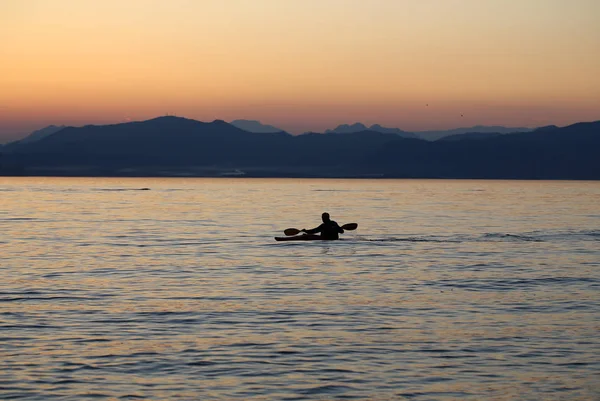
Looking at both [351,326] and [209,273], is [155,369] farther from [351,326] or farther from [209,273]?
[209,273]

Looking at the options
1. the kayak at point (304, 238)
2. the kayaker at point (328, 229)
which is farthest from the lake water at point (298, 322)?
the kayaker at point (328, 229)

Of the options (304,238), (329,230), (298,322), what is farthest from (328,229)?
(298,322)

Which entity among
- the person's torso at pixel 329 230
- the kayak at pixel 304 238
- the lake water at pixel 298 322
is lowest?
the lake water at pixel 298 322

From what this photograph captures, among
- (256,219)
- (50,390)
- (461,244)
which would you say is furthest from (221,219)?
(50,390)

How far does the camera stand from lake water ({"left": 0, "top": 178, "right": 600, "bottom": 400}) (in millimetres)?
16328

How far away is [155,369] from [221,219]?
57045 millimetres

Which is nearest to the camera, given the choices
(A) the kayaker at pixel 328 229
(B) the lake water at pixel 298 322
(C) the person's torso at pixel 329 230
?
(B) the lake water at pixel 298 322

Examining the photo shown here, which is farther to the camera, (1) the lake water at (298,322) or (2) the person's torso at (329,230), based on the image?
(2) the person's torso at (329,230)

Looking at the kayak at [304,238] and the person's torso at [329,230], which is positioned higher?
the person's torso at [329,230]

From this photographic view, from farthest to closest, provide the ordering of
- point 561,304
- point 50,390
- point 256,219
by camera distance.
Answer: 1. point 256,219
2. point 561,304
3. point 50,390

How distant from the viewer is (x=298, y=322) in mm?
22531

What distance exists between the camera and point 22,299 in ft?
86.2

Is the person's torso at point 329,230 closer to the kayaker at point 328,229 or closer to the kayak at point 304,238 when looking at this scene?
the kayaker at point 328,229

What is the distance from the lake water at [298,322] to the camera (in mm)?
16328
